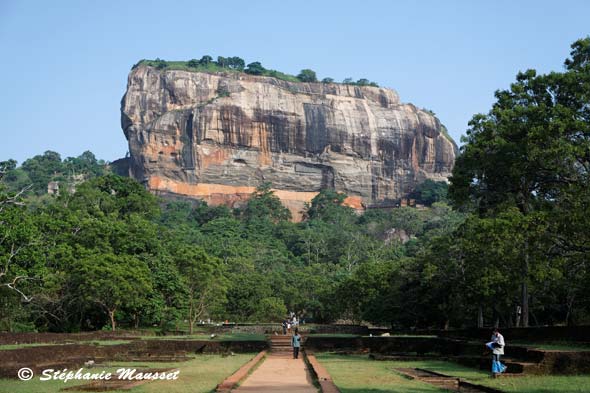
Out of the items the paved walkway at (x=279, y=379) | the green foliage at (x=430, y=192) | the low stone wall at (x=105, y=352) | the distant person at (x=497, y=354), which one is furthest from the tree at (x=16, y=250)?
the green foliage at (x=430, y=192)

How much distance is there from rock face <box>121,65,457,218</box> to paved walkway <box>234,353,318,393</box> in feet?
388

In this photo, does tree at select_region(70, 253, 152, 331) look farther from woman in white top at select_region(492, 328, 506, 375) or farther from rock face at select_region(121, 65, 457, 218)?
rock face at select_region(121, 65, 457, 218)

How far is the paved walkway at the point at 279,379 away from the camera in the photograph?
16822 mm

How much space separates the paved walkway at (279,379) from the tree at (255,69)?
135m

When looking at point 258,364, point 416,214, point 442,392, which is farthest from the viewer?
point 416,214

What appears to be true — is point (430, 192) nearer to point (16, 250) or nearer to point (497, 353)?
point (16, 250)

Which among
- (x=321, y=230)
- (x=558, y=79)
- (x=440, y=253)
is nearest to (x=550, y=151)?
(x=558, y=79)

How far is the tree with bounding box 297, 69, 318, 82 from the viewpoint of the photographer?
166 metres

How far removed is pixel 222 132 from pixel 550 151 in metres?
116

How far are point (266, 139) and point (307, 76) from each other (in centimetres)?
2600

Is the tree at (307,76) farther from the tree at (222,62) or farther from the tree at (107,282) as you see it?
the tree at (107,282)

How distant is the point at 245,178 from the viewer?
148 meters

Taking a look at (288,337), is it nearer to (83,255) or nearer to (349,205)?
(83,255)

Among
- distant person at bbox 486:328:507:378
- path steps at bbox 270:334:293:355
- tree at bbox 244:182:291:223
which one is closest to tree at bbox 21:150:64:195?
tree at bbox 244:182:291:223
